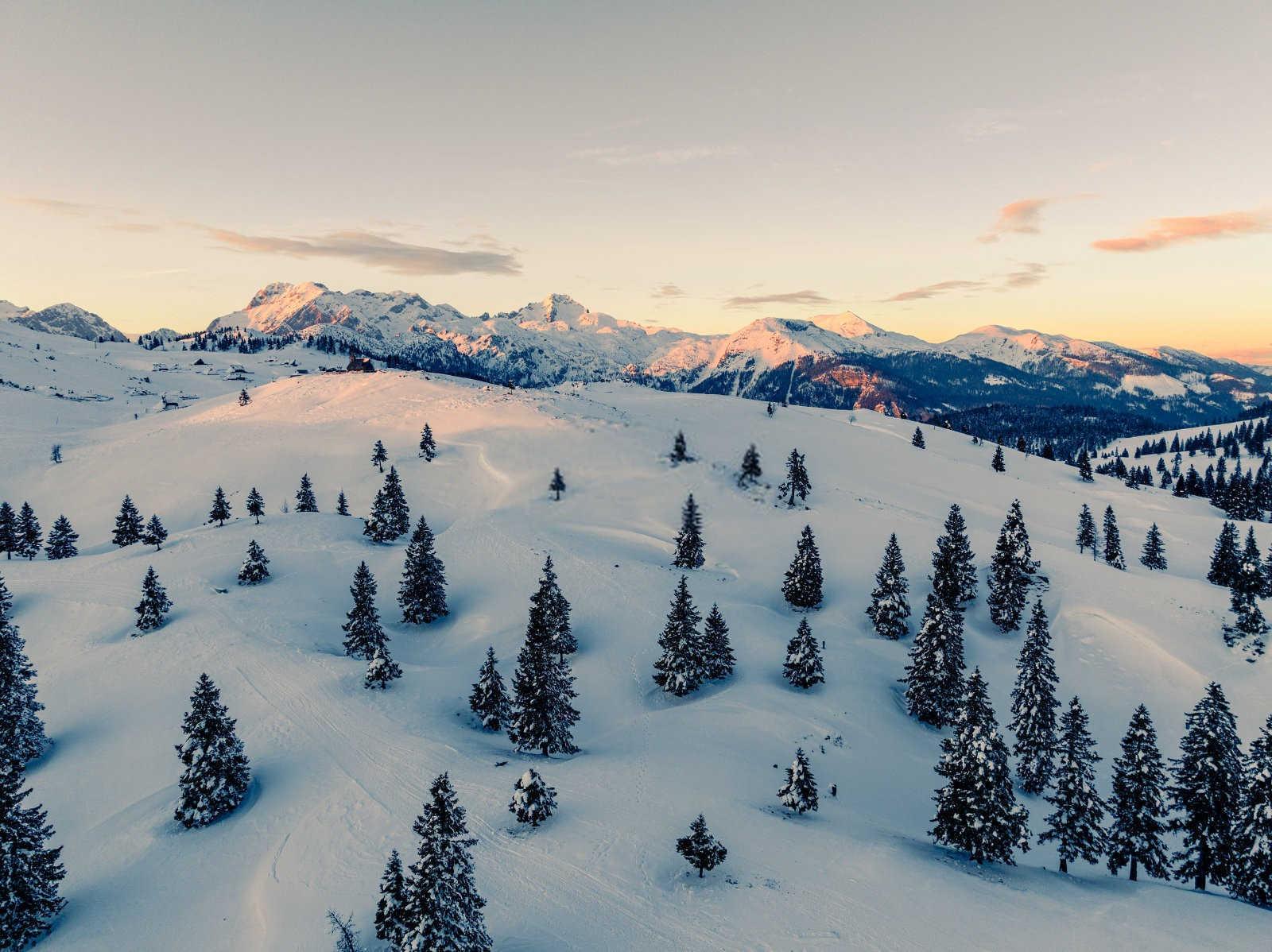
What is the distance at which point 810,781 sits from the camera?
130ft

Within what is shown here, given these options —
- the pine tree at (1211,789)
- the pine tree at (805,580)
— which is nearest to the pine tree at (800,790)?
the pine tree at (1211,789)

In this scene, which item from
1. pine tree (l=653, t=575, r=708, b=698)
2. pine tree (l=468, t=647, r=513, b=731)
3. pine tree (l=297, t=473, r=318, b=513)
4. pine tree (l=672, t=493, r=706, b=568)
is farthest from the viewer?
pine tree (l=297, t=473, r=318, b=513)

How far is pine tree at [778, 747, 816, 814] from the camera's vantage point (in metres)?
39.0

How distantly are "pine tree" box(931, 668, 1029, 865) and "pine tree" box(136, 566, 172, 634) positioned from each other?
68046 millimetres

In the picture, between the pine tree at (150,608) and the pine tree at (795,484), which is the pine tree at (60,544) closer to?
the pine tree at (150,608)

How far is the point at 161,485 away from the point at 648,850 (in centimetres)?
12519

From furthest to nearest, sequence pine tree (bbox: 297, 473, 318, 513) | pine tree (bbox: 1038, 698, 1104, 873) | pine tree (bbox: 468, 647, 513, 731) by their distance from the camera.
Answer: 1. pine tree (bbox: 297, 473, 318, 513)
2. pine tree (bbox: 468, 647, 513, 731)
3. pine tree (bbox: 1038, 698, 1104, 873)

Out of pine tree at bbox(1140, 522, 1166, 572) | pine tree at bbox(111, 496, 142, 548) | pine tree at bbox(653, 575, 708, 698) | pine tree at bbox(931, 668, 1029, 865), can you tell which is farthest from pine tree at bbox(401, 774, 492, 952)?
pine tree at bbox(1140, 522, 1166, 572)

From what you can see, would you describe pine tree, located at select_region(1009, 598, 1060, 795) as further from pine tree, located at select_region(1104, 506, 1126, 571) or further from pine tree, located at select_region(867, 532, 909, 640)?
pine tree, located at select_region(1104, 506, 1126, 571)

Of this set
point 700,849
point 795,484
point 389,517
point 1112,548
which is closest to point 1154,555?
point 1112,548

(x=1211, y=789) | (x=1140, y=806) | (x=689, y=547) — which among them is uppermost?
(x=1211, y=789)

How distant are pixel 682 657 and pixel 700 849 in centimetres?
3005

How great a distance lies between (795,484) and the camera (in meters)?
110

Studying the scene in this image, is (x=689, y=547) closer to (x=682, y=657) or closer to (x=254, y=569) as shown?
(x=682, y=657)
